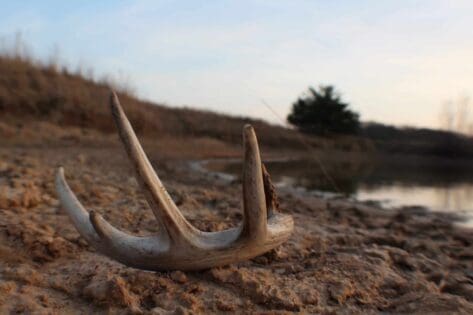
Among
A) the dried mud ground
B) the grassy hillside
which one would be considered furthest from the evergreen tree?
the dried mud ground

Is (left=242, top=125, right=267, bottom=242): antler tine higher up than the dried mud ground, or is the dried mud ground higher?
(left=242, top=125, right=267, bottom=242): antler tine

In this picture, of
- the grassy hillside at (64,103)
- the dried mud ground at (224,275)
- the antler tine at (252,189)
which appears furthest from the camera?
the grassy hillside at (64,103)

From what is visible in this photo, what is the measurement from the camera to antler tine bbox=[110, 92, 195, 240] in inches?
62.1

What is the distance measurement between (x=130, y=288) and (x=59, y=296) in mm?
275

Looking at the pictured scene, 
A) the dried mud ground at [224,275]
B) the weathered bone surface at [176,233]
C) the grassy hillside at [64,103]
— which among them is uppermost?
the grassy hillside at [64,103]

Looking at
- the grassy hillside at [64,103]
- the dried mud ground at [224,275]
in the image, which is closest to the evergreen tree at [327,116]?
the grassy hillside at [64,103]

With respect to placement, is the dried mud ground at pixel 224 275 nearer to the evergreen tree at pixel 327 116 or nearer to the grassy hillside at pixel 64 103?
the grassy hillside at pixel 64 103

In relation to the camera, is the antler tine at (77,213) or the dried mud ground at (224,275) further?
the antler tine at (77,213)

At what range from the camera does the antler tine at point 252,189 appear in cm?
154

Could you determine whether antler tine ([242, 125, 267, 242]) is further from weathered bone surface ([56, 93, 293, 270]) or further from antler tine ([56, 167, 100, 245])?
antler tine ([56, 167, 100, 245])

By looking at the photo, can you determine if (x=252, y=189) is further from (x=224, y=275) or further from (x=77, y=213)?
(x=77, y=213)

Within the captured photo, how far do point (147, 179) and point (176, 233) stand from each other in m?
0.25

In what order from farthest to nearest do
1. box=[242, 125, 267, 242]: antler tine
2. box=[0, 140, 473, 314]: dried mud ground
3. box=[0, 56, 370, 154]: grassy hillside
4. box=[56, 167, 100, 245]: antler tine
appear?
box=[0, 56, 370, 154]: grassy hillside
box=[56, 167, 100, 245]: antler tine
box=[0, 140, 473, 314]: dried mud ground
box=[242, 125, 267, 242]: antler tine

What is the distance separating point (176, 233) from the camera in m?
1.68
